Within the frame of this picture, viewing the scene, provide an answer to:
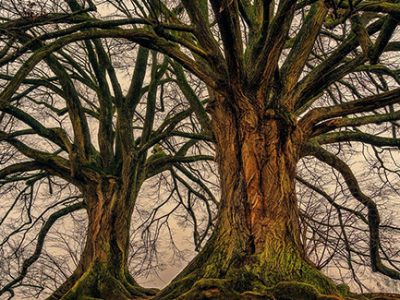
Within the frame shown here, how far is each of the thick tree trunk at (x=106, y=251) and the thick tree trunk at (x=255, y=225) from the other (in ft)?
3.89

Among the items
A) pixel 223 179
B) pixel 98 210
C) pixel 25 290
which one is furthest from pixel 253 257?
pixel 25 290

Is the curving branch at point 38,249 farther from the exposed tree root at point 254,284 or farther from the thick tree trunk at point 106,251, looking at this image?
the exposed tree root at point 254,284

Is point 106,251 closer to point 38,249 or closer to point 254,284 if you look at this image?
point 254,284

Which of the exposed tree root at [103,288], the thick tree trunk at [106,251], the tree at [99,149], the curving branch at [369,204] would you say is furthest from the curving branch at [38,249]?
the curving branch at [369,204]

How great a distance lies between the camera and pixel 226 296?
4219 millimetres

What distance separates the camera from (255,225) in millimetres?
4910

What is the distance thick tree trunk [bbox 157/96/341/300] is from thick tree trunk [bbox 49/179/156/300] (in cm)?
119

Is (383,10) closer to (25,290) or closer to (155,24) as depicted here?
(155,24)

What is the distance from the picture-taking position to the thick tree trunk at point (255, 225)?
172 inches

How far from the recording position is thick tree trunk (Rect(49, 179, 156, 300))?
595 cm

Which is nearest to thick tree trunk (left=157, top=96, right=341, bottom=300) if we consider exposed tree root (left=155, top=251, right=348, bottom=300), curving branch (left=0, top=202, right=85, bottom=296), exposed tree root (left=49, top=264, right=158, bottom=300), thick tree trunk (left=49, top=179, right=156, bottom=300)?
exposed tree root (left=155, top=251, right=348, bottom=300)

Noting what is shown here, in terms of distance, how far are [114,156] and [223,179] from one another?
9.81 ft

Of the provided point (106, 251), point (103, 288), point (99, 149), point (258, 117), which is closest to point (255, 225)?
point (258, 117)

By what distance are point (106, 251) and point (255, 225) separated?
2.57 m
